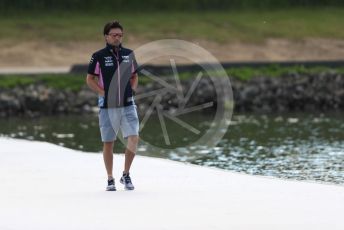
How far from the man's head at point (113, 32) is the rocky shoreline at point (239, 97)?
18.7 m

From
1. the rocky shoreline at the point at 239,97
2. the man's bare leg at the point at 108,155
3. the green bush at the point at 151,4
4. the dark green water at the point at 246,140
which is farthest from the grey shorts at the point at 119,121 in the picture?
the green bush at the point at 151,4

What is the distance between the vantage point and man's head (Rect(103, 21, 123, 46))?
13172 millimetres

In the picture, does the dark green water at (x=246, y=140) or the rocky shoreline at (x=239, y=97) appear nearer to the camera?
the dark green water at (x=246, y=140)

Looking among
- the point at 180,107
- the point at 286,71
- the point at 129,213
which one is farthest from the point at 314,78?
the point at 129,213

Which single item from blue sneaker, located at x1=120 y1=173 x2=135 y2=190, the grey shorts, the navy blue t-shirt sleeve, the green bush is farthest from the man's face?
the green bush

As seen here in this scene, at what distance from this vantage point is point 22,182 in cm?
1435

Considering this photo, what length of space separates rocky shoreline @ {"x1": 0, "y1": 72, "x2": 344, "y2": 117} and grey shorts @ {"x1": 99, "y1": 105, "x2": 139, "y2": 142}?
18423 mm

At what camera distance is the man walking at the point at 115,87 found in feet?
43.5

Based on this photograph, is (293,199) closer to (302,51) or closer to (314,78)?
(314,78)

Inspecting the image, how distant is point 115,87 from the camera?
13258 millimetres

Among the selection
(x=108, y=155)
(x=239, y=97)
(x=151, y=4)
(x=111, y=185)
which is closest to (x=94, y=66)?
(x=108, y=155)

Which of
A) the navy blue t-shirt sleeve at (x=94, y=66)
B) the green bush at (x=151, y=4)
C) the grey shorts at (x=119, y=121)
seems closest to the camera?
the navy blue t-shirt sleeve at (x=94, y=66)

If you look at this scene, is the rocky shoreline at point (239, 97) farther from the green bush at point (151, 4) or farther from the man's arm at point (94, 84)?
the man's arm at point (94, 84)

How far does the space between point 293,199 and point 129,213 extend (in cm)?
180
